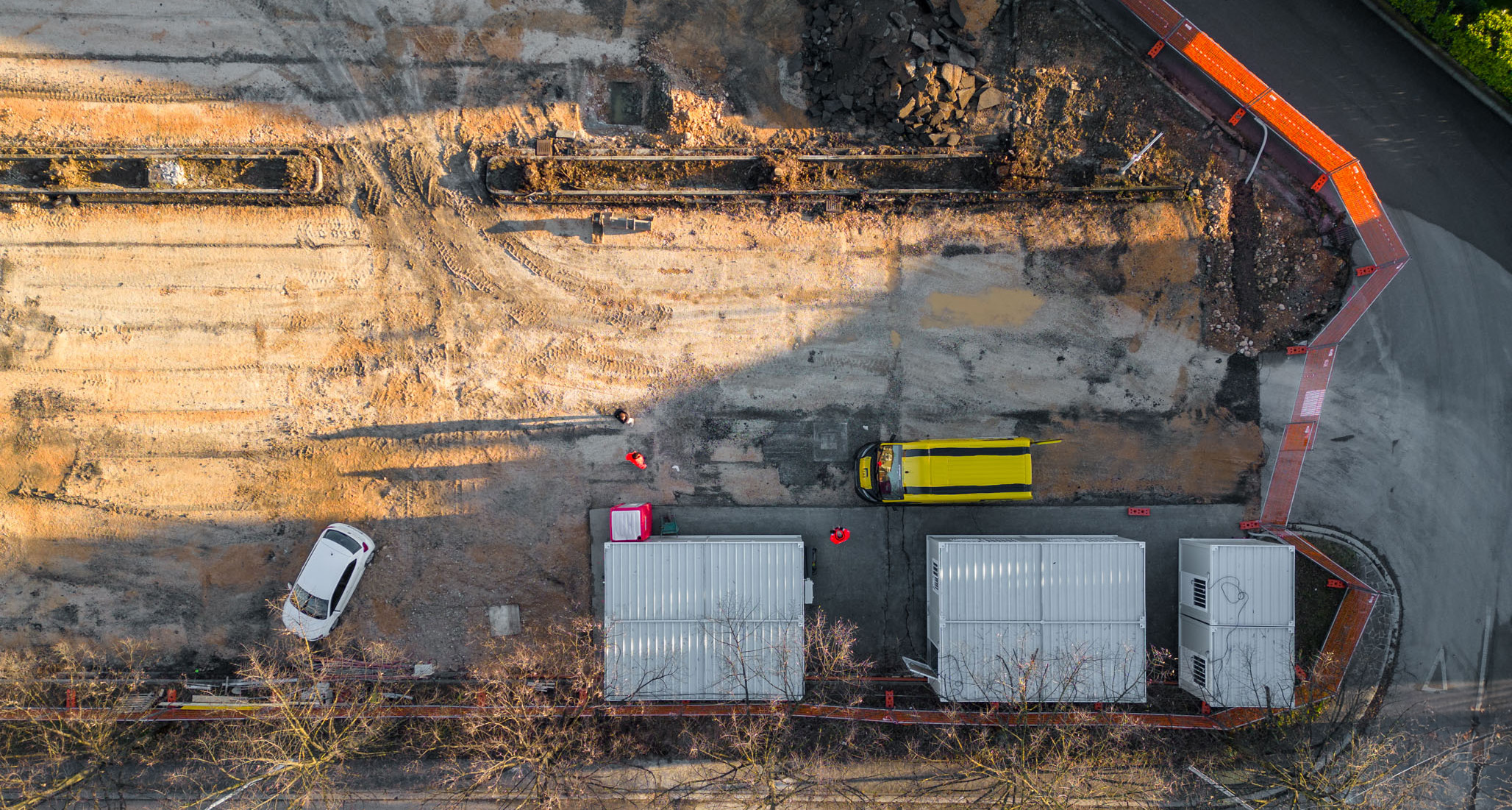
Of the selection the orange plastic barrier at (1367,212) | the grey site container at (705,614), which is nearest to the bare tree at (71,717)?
the grey site container at (705,614)

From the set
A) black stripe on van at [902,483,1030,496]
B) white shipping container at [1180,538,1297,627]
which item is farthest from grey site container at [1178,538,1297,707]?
black stripe on van at [902,483,1030,496]

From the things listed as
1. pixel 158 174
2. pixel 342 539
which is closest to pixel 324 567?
pixel 342 539

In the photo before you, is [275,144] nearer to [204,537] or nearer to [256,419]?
[256,419]

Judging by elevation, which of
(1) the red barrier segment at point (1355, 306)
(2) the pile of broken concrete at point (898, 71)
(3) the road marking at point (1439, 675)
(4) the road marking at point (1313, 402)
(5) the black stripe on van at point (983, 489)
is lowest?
(3) the road marking at point (1439, 675)

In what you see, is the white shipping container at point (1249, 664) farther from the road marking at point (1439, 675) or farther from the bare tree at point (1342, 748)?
the road marking at point (1439, 675)

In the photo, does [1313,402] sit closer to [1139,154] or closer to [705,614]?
[1139,154]
